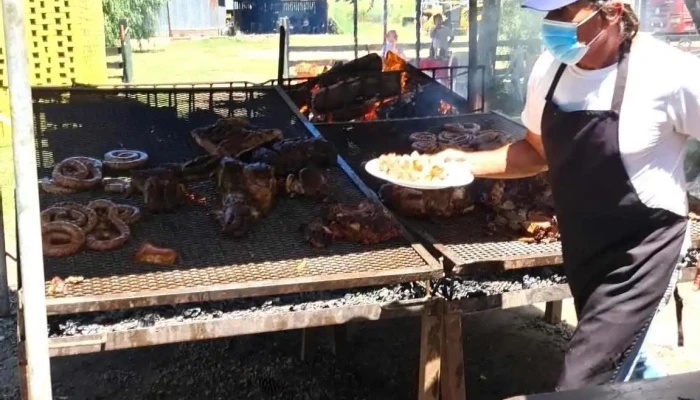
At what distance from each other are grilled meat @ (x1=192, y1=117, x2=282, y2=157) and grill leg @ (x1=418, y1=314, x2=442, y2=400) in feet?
7.35

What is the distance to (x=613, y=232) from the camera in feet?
10.2

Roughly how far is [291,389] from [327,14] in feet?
99.9

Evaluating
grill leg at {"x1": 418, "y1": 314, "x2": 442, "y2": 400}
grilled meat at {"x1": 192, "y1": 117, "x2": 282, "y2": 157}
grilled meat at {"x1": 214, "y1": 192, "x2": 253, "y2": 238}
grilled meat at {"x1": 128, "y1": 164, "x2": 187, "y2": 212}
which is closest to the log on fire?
grilled meat at {"x1": 192, "y1": 117, "x2": 282, "y2": 157}

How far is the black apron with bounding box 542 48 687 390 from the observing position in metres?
3.05

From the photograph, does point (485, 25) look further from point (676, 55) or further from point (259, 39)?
point (259, 39)

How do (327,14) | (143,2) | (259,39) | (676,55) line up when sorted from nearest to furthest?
1. (676,55)
2. (143,2)
3. (259,39)
4. (327,14)

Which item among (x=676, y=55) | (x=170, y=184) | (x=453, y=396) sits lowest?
(x=453, y=396)

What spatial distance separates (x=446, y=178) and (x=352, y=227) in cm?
83

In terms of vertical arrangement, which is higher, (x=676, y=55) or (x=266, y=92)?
(x=676, y=55)

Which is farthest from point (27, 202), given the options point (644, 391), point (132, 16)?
point (132, 16)

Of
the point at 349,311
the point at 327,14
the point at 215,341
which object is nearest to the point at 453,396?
the point at 349,311

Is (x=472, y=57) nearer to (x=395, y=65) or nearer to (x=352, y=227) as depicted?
(x=395, y=65)

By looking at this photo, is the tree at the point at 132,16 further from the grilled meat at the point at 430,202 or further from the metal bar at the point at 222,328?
the metal bar at the point at 222,328

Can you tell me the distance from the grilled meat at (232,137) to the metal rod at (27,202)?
2692 millimetres
